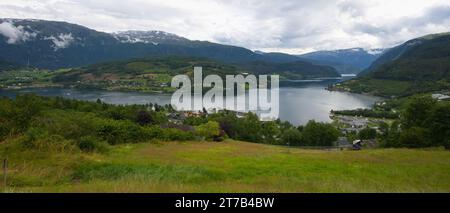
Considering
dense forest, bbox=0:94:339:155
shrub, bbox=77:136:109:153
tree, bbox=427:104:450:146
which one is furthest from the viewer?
tree, bbox=427:104:450:146

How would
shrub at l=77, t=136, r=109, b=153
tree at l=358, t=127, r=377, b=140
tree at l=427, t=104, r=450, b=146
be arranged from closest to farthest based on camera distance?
shrub at l=77, t=136, r=109, b=153 → tree at l=427, t=104, r=450, b=146 → tree at l=358, t=127, r=377, b=140

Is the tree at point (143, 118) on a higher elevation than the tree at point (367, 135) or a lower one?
→ higher

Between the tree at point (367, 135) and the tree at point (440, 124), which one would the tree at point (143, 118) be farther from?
the tree at point (367, 135)

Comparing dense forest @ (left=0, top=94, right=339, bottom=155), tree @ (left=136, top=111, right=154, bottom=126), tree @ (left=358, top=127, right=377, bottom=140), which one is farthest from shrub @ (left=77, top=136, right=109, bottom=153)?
tree @ (left=358, top=127, right=377, bottom=140)

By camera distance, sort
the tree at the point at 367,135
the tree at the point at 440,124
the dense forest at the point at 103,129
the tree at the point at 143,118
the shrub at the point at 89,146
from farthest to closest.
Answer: the tree at the point at 367,135
the tree at the point at 143,118
the tree at the point at 440,124
the dense forest at the point at 103,129
the shrub at the point at 89,146

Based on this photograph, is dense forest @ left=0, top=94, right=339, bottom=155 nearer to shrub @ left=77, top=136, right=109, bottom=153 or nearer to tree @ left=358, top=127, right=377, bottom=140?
shrub @ left=77, top=136, right=109, bottom=153

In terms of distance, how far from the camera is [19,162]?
18.1 metres

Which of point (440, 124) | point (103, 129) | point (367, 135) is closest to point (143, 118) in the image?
point (103, 129)

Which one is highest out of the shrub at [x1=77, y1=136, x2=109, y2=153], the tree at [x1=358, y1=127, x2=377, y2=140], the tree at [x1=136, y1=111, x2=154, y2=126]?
the shrub at [x1=77, y1=136, x2=109, y2=153]

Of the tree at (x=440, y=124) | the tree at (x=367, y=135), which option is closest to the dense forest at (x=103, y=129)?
the tree at (x=367, y=135)

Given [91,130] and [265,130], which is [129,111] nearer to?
[91,130]
